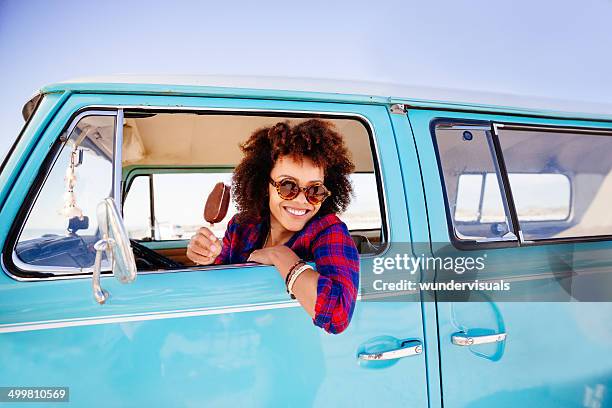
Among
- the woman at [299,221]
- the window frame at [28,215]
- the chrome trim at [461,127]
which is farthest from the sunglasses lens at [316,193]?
the window frame at [28,215]

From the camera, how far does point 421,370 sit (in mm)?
1492

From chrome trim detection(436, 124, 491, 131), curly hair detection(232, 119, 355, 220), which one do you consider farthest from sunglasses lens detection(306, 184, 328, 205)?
chrome trim detection(436, 124, 491, 131)

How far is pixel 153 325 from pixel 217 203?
1.77 feet

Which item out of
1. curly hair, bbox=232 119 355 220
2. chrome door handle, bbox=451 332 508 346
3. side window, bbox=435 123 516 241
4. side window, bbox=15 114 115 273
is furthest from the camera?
side window, bbox=435 123 516 241

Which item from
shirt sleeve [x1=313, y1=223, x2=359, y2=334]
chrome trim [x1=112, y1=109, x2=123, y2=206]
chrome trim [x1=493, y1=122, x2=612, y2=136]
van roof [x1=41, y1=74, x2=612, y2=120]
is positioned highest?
van roof [x1=41, y1=74, x2=612, y2=120]

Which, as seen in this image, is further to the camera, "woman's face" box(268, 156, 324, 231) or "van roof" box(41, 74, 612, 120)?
"woman's face" box(268, 156, 324, 231)

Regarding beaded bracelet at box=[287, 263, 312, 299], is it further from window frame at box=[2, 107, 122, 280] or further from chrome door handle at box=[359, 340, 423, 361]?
window frame at box=[2, 107, 122, 280]

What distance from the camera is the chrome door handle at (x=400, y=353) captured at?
143 centimetres

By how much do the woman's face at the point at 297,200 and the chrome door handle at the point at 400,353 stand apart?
58 cm

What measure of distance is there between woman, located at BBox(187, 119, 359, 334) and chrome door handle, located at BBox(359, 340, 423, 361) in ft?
0.68

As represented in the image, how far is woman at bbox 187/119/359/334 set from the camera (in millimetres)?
1307

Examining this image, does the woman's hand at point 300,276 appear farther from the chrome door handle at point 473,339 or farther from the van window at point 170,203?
the van window at point 170,203

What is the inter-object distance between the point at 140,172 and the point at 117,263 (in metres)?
2.58

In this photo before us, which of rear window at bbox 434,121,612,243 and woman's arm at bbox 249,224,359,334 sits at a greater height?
rear window at bbox 434,121,612,243
